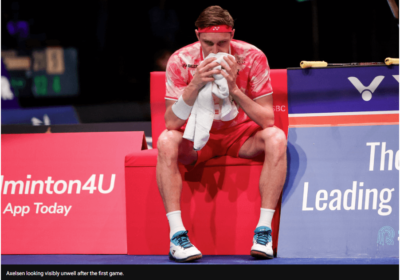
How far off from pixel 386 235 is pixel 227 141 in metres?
0.91

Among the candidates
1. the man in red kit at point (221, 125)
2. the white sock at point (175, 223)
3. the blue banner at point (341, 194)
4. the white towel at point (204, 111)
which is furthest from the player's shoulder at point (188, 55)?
the white sock at point (175, 223)

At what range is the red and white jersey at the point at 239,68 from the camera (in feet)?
7.04

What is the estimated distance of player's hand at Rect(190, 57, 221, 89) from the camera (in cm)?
198

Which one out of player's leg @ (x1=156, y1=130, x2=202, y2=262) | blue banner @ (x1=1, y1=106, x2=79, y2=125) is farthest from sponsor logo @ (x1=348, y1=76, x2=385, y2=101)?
blue banner @ (x1=1, y1=106, x2=79, y2=125)

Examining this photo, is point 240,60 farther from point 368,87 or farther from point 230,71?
point 368,87

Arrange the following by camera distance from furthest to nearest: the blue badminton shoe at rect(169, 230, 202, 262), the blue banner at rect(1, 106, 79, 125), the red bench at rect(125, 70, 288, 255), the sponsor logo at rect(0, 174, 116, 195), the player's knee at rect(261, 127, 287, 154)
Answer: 1. the blue banner at rect(1, 106, 79, 125)
2. the sponsor logo at rect(0, 174, 116, 195)
3. the red bench at rect(125, 70, 288, 255)
4. the player's knee at rect(261, 127, 287, 154)
5. the blue badminton shoe at rect(169, 230, 202, 262)

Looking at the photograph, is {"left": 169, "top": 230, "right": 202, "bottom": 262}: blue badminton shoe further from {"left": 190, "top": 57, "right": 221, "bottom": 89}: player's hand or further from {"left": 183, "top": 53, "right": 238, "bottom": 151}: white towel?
{"left": 190, "top": 57, "right": 221, "bottom": 89}: player's hand

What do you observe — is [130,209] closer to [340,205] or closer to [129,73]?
[340,205]

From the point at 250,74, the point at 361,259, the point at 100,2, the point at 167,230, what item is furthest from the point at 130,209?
the point at 100,2

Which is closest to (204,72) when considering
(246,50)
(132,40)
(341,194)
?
(246,50)

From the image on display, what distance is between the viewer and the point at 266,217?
194cm

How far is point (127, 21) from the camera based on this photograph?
450 centimetres

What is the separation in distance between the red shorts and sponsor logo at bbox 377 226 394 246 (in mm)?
790
